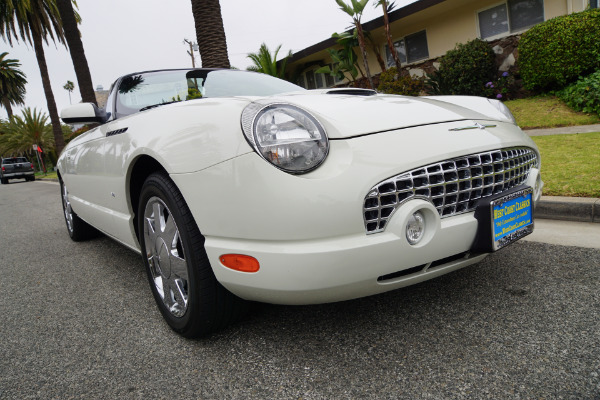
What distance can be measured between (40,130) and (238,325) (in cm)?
4115

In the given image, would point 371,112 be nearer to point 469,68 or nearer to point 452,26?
point 469,68

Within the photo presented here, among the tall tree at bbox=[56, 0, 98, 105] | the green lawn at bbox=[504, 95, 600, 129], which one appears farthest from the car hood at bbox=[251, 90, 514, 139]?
the tall tree at bbox=[56, 0, 98, 105]

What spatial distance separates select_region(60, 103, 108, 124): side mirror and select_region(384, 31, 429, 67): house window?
37.7 ft

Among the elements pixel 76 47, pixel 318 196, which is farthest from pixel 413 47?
pixel 318 196

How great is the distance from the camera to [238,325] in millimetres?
1952

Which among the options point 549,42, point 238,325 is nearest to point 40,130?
point 549,42

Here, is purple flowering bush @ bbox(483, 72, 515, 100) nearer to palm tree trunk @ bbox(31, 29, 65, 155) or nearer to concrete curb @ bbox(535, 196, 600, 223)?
concrete curb @ bbox(535, 196, 600, 223)

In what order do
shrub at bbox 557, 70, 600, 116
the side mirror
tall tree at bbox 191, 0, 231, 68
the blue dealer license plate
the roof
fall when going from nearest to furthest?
the blue dealer license plate, the side mirror, tall tree at bbox 191, 0, 231, 68, shrub at bbox 557, 70, 600, 116, the roof

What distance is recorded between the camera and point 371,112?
A: 1636mm

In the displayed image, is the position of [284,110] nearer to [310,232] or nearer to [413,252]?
[310,232]

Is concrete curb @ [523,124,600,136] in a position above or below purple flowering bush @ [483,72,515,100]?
below

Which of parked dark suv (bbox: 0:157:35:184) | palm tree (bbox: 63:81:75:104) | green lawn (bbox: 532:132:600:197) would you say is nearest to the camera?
green lawn (bbox: 532:132:600:197)

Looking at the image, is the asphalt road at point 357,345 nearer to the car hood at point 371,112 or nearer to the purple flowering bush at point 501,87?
the car hood at point 371,112

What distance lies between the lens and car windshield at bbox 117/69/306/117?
2611mm
